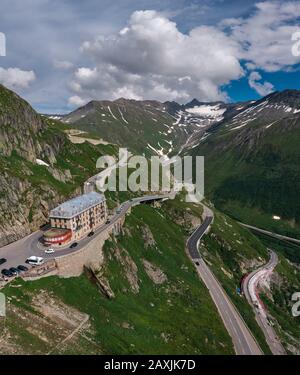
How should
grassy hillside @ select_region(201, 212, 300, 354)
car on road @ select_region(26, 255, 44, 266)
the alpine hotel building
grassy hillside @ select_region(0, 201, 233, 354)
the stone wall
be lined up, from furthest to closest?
grassy hillside @ select_region(201, 212, 300, 354) < the alpine hotel building < the stone wall < car on road @ select_region(26, 255, 44, 266) < grassy hillside @ select_region(0, 201, 233, 354)

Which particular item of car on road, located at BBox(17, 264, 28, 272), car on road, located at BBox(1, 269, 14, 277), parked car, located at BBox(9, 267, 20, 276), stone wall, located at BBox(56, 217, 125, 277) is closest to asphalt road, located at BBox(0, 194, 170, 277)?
stone wall, located at BBox(56, 217, 125, 277)

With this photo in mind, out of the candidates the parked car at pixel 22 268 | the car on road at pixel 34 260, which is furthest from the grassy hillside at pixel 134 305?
the car on road at pixel 34 260

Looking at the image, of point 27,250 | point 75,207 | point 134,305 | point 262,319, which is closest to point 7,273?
point 27,250

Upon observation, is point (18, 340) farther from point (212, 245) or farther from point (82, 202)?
point (212, 245)

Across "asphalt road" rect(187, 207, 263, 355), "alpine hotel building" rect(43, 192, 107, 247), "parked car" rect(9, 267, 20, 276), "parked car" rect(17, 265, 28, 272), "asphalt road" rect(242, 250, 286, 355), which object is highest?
"alpine hotel building" rect(43, 192, 107, 247)

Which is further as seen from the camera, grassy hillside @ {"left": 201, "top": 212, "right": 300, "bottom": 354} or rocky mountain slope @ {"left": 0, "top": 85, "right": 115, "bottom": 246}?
grassy hillside @ {"left": 201, "top": 212, "right": 300, "bottom": 354}

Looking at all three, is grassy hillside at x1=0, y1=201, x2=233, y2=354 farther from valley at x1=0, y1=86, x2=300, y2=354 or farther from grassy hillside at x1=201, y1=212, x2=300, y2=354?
grassy hillside at x1=201, y1=212, x2=300, y2=354

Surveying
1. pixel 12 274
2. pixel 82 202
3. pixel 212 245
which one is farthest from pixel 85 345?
pixel 212 245
